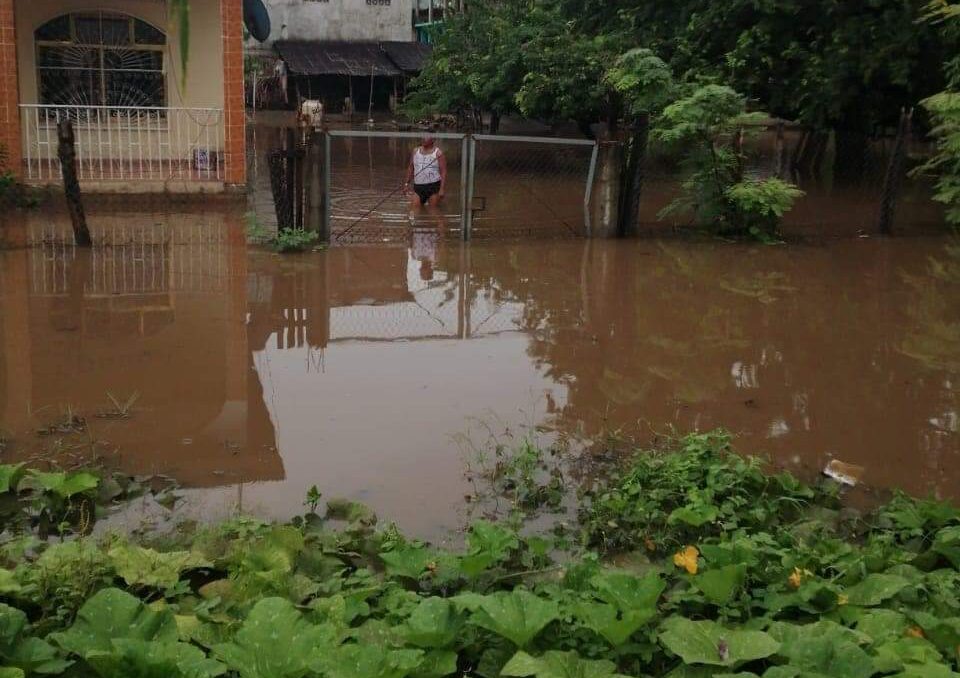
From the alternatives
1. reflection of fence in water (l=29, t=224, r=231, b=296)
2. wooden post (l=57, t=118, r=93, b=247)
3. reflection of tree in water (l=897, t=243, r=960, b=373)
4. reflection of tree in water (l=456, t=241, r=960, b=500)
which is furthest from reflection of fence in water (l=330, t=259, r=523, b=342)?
wooden post (l=57, t=118, r=93, b=247)

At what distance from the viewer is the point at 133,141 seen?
17672 millimetres

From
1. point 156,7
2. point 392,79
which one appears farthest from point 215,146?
point 392,79

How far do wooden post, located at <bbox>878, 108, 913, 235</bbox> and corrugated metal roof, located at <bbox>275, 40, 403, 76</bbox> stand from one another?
25.1 meters

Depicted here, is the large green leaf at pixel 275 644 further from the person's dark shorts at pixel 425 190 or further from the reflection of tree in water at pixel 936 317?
the person's dark shorts at pixel 425 190

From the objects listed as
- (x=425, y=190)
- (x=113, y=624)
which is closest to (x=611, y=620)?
(x=113, y=624)

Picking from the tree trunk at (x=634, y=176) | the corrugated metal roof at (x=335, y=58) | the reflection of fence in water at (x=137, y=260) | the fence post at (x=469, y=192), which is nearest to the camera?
the reflection of fence in water at (x=137, y=260)

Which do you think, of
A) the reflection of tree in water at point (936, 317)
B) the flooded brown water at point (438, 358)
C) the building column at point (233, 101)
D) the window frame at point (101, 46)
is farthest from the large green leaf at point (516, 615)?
the window frame at point (101, 46)

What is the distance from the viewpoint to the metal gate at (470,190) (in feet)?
44.2

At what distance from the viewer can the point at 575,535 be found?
534cm

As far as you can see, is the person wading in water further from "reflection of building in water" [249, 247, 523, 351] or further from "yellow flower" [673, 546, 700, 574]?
"yellow flower" [673, 546, 700, 574]

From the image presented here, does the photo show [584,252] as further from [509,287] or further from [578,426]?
[578,426]

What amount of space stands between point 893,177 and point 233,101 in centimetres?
982

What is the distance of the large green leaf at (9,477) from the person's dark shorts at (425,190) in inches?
443

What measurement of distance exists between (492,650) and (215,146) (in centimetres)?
1503
